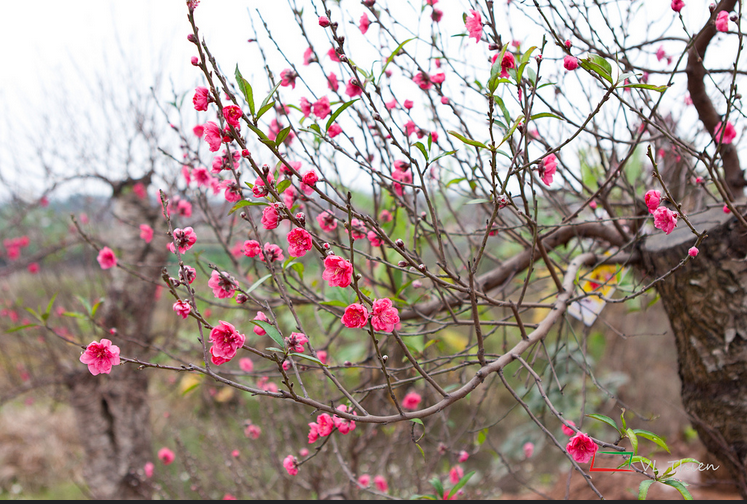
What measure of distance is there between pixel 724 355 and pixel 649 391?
5275mm

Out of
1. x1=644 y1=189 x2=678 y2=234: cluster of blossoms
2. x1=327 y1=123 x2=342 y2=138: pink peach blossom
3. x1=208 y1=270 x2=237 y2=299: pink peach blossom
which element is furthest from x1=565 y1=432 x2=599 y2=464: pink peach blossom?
x1=327 y1=123 x2=342 y2=138: pink peach blossom

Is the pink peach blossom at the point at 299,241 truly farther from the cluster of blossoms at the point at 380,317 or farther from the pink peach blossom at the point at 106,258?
the pink peach blossom at the point at 106,258

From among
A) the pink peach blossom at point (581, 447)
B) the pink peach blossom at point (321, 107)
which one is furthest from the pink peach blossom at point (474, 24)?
the pink peach blossom at point (581, 447)

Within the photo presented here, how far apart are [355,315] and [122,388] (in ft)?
11.9

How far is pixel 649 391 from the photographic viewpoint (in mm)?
5934

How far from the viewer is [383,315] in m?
0.89

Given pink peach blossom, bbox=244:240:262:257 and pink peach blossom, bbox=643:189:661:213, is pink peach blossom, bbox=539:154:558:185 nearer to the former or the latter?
pink peach blossom, bbox=643:189:661:213

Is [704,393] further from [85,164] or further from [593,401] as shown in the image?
[85,164]

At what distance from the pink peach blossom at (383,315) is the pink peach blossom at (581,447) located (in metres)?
0.54

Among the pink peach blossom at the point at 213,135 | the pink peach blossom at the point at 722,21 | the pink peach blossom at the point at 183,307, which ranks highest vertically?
the pink peach blossom at the point at 722,21

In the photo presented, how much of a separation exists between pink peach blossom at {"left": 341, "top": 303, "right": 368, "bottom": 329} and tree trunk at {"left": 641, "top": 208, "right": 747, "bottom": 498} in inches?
46.5

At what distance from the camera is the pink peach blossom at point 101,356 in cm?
93

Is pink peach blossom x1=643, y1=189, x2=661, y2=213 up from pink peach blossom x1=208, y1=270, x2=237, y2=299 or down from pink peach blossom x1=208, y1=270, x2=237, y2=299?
down

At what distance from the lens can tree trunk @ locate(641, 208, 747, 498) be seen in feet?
5.06
